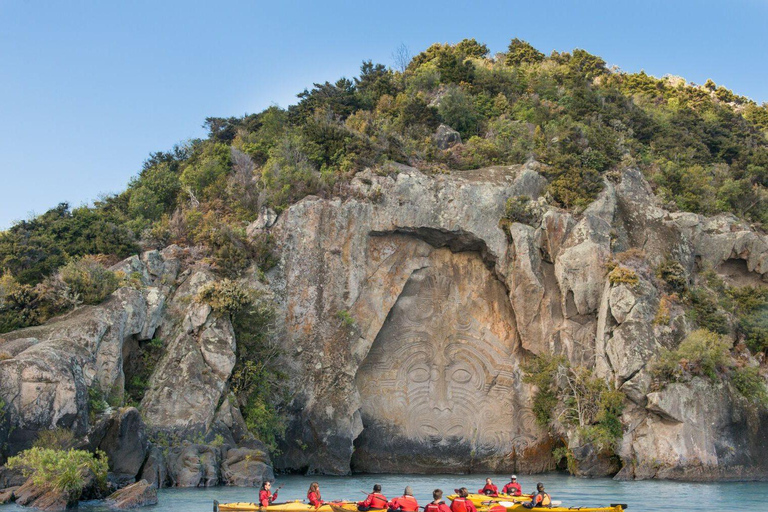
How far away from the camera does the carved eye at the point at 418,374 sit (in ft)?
127

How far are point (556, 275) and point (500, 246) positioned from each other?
3.06 metres

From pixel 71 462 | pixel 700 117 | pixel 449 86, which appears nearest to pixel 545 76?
pixel 449 86

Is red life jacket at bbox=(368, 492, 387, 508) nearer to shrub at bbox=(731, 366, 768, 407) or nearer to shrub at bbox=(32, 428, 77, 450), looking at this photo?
shrub at bbox=(32, 428, 77, 450)

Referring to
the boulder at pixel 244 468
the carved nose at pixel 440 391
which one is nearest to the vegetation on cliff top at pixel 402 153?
the boulder at pixel 244 468

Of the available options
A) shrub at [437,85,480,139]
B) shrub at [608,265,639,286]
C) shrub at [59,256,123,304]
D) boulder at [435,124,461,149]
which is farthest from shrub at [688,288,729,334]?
shrub at [59,256,123,304]

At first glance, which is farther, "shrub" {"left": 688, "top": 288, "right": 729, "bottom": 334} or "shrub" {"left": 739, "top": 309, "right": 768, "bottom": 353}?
"shrub" {"left": 739, "top": 309, "right": 768, "bottom": 353}

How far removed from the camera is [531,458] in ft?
124

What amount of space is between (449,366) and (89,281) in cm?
1766

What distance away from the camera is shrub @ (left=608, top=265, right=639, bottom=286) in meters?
35.4

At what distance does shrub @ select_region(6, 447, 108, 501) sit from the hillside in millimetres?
3437

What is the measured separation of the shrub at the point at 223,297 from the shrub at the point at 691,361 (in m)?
18.1

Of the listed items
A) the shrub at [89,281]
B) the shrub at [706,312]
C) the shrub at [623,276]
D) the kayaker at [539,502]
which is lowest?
the kayaker at [539,502]

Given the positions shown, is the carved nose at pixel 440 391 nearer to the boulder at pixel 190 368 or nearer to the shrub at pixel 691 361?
the shrub at pixel 691 361

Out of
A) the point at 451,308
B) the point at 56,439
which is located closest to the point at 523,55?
the point at 451,308
